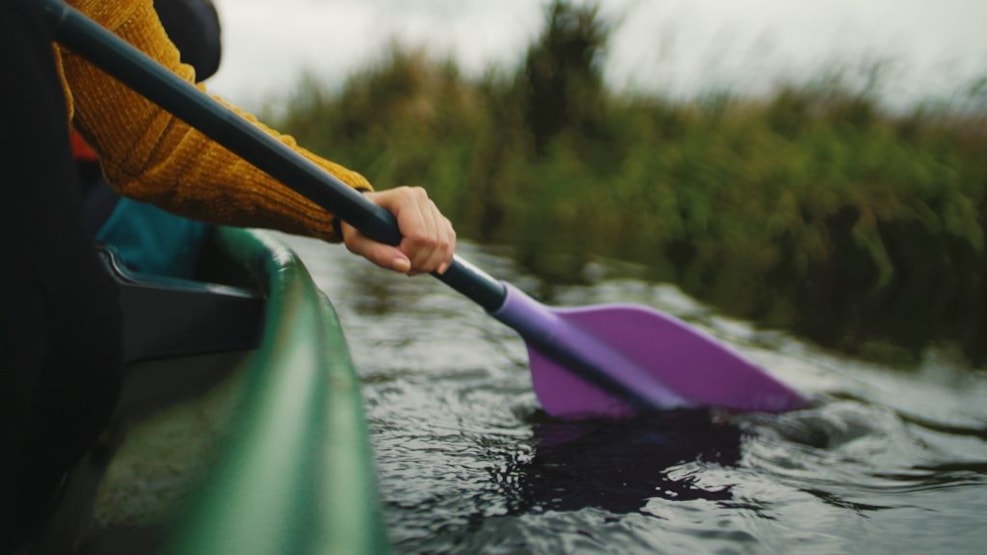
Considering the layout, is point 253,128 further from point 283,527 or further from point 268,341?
point 283,527

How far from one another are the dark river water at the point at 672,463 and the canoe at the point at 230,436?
29 cm

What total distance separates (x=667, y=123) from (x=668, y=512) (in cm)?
431

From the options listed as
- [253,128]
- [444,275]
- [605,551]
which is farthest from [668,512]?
[253,128]

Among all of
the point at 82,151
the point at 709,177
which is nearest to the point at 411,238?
the point at 82,151

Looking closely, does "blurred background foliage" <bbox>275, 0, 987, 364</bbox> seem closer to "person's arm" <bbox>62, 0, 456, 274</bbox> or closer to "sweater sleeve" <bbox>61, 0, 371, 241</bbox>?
"person's arm" <bbox>62, 0, 456, 274</bbox>

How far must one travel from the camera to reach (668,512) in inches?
44.8

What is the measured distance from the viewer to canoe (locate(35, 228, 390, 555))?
54 cm

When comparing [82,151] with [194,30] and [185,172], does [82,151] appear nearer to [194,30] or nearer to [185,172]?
[194,30]

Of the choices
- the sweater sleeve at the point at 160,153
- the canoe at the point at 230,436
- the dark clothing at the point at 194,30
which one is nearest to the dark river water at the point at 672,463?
the canoe at the point at 230,436

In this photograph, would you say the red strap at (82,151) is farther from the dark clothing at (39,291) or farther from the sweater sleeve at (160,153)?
the dark clothing at (39,291)

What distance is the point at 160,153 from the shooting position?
1007 mm

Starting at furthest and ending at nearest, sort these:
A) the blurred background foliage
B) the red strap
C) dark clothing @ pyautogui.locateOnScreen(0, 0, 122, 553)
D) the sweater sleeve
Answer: the blurred background foliage < the red strap < the sweater sleeve < dark clothing @ pyautogui.locateOnScreen(0, 0, 122, 553)

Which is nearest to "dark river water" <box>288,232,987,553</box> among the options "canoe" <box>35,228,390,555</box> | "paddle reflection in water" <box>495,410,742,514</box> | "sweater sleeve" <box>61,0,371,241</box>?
"paddle reflection in water" <box>495,410,742,514</box>

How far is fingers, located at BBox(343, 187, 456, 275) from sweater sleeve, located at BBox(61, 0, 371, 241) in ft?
0.24
